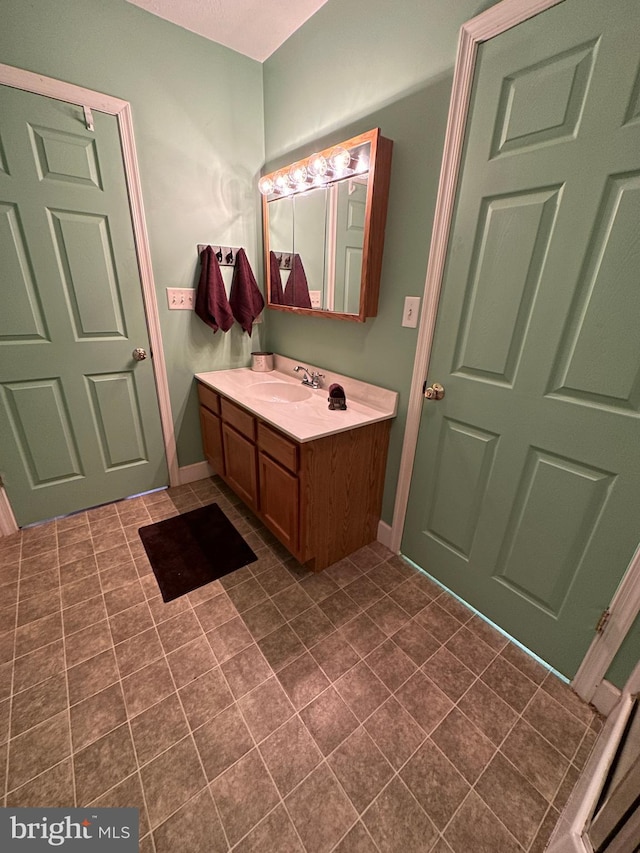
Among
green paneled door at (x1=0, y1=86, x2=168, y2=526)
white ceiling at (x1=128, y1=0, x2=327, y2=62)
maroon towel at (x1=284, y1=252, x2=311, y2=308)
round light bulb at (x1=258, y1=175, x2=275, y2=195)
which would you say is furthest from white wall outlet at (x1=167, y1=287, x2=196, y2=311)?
white ceiling at (x1=128, y1=0, x2=327, y2=62)

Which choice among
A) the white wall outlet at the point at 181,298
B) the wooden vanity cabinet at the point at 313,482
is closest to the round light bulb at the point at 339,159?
the white wall outlet at the point at 181,298

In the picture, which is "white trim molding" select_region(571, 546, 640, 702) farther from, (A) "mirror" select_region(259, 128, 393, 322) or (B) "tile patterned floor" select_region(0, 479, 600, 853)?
(A) "mirror" select_region(259, 128, 393, 322)

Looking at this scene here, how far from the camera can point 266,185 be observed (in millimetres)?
2010

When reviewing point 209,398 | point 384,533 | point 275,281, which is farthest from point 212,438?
point 384,533

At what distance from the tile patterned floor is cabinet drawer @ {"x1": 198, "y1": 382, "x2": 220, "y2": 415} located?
0.95m

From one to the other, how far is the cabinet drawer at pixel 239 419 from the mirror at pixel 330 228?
68 cm

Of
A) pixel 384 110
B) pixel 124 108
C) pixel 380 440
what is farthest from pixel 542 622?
pixel 124 108

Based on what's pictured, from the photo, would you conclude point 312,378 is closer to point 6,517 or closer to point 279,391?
A: point 279,391

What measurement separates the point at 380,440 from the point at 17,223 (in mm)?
1975

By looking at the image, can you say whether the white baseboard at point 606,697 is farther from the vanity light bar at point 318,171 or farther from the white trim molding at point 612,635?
the vanity light bar at point 318,171

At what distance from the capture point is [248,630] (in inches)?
57.1

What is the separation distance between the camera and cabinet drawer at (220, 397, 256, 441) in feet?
5.79

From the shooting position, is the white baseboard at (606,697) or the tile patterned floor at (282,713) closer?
the tile patterned floor at (282,713)

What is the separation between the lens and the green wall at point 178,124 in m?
1.49
